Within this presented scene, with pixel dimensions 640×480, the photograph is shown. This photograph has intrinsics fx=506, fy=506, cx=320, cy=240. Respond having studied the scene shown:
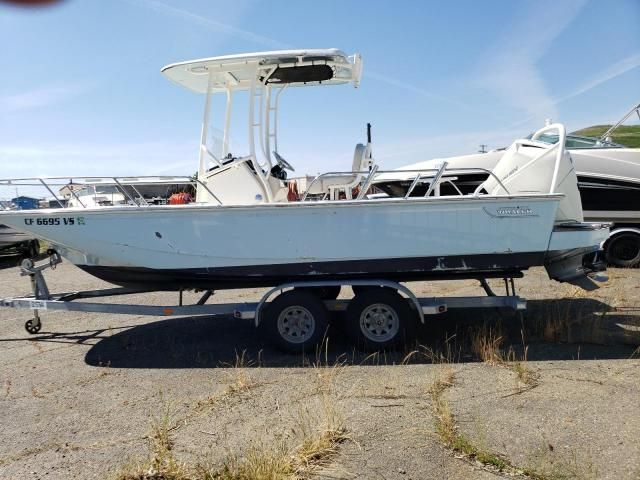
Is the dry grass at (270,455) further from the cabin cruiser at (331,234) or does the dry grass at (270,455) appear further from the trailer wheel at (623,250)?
the trailer wheel at (623,250)

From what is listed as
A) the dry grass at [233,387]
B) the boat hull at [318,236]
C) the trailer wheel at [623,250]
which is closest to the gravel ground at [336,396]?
the dry grass at [233,387]

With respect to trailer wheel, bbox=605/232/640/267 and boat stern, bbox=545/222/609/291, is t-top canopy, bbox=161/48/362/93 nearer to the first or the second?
boat stern, bbox=545/222/609/291

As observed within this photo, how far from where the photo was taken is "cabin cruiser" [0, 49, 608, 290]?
530 centimetres

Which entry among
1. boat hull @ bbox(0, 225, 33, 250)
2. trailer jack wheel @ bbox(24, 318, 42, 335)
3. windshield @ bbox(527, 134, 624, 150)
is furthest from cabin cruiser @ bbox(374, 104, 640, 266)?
boat hull @ bbox(0, 225, 33, 250)

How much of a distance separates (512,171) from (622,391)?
9.95ft

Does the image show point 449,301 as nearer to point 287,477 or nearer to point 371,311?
point 371,311

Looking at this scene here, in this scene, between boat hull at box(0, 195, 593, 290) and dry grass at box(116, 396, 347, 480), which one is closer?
dry grass at box(116, 396, 347, 480)

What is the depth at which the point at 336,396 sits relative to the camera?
4281 millimetres

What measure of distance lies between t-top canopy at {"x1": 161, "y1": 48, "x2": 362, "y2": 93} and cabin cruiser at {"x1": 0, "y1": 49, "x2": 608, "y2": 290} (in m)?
Result: 0.03

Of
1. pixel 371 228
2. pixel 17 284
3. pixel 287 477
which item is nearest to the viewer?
pixel 287 477

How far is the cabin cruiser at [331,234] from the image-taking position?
209 inches

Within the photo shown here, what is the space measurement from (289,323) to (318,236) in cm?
102

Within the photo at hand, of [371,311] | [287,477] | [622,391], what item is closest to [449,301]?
[371,311]

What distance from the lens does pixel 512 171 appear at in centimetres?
637
